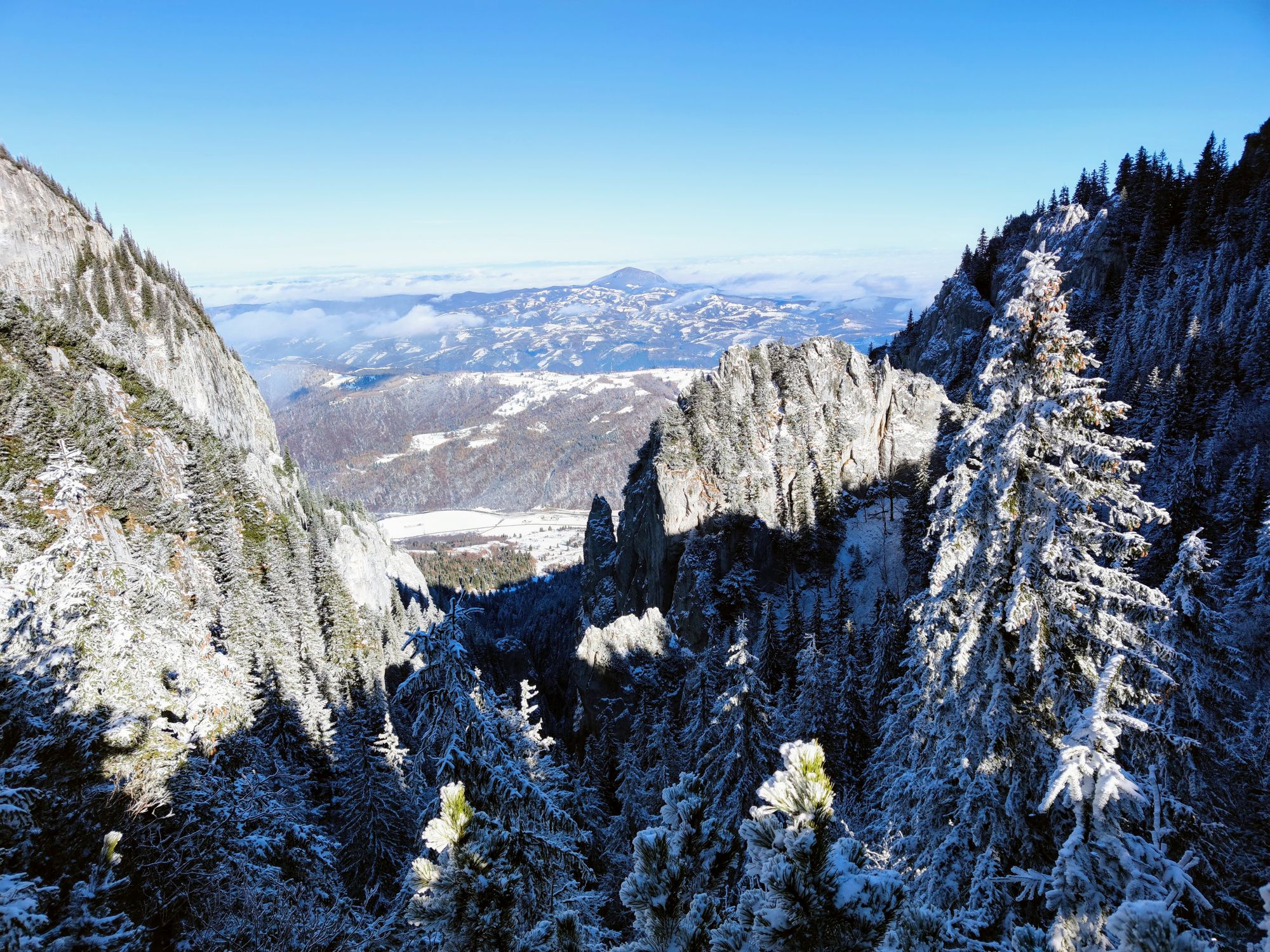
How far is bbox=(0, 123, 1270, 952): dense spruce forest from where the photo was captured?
18.3 feet

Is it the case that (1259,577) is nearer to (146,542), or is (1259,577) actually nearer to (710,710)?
(710,710)

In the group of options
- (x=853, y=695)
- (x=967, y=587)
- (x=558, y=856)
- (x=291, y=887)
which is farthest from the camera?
(x=853, y=695)

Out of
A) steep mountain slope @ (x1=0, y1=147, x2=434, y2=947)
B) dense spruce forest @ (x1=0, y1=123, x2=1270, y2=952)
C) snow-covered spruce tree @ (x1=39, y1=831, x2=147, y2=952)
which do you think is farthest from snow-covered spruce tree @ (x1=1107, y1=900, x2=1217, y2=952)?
snow-covered spruce tree @ (x1=39, y1=831, x2=147, y2=952)

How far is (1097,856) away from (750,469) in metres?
52.7

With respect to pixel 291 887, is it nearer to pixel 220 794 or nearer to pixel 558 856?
pixel 220 794

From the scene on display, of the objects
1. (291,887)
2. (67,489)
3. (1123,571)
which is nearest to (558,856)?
(291,887)

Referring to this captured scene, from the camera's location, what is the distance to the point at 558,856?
8852 mm

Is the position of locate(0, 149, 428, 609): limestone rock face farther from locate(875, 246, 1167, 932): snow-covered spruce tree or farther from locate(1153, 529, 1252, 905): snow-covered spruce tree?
locate(1153, 529, 1252, 905): snow-covered spruce tree

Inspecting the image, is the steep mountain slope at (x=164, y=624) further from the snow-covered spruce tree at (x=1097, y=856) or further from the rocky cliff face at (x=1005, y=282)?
the rocky cliff face at (x=1005, y=282)

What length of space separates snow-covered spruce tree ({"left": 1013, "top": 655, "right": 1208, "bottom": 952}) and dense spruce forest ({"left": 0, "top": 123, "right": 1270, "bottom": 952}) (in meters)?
0.04

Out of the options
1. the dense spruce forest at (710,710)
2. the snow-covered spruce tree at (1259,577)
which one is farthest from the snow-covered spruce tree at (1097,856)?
the snow-covered spruce tree at (1259,577)

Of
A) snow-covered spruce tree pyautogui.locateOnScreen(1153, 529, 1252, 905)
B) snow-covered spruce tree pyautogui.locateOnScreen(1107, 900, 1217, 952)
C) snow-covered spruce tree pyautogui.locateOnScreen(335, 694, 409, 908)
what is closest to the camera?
snow-covered spruce tree pyautogui.locateOnScreen(1107, 900, 1217, 952)

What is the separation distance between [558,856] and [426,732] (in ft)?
8.88

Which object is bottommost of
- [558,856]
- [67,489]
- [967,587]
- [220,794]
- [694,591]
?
[694,591]
